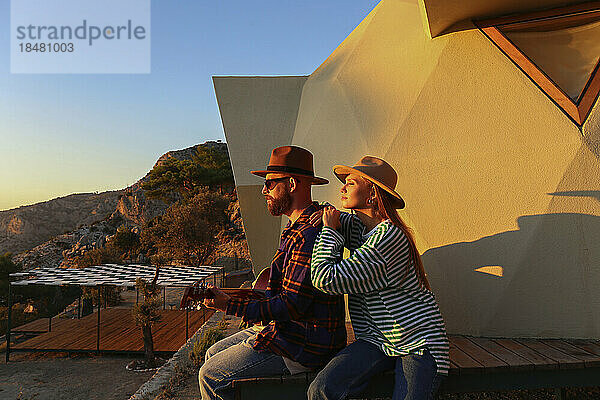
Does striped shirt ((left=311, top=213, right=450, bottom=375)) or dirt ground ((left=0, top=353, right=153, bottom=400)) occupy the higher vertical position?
striped shirt ((left=311, top=213, right=450, bottom=375))

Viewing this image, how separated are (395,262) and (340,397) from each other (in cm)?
85

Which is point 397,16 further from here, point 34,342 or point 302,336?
point 34,342

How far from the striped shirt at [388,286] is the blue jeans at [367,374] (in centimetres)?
6

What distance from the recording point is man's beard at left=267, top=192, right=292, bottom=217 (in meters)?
2.88

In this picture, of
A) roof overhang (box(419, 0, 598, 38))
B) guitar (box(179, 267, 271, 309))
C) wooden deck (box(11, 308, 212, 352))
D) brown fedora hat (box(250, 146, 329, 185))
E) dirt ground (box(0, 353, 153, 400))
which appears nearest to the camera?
guitar (box(179, 267, 271, 309))

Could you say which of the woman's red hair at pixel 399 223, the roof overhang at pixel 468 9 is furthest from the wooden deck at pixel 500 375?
the roof overhang at pixel 468 9

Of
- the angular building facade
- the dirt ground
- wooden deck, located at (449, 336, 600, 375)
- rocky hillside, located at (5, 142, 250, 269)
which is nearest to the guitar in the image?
wooden deck, located at (449, 336, 600, 375)

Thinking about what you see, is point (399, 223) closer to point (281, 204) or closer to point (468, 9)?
point (281, 204)

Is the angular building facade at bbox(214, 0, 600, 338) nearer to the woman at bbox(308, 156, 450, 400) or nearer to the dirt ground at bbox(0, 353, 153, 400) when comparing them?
the woman at bbox(308, 156, 450, 400)

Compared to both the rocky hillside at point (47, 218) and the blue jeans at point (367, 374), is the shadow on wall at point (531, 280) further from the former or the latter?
the rocky hillside at point (47, 218)

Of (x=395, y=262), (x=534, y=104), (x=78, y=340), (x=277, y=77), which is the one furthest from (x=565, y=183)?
(x=78, y=340)

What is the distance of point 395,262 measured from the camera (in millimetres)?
2340

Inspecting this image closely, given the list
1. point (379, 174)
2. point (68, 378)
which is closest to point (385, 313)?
point (379, 174)

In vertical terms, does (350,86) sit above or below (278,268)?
above
